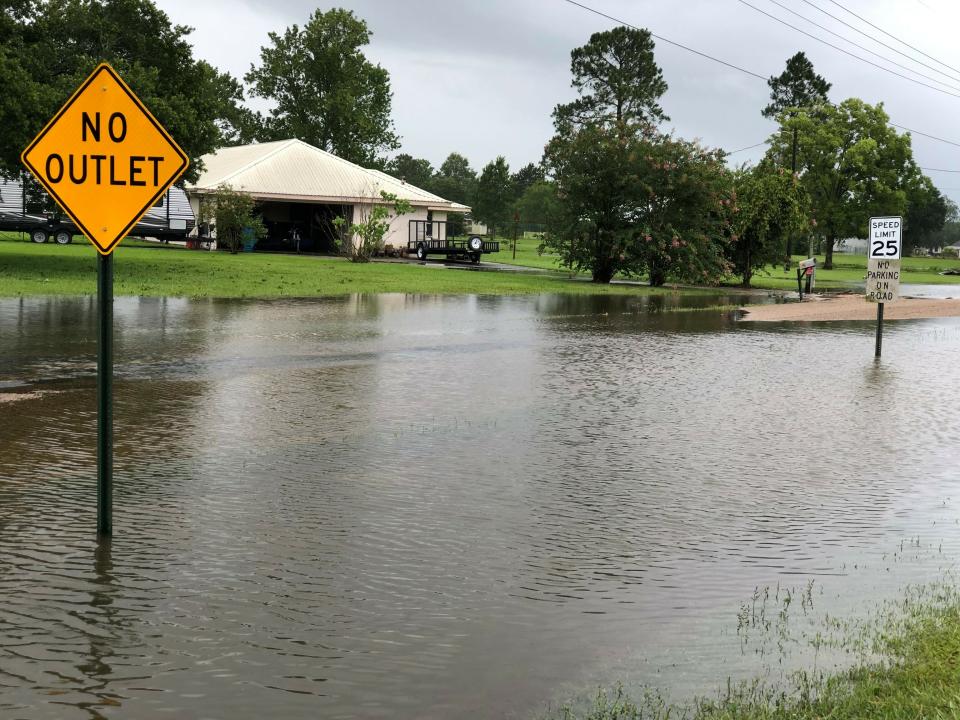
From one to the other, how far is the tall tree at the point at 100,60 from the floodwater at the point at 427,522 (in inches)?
596

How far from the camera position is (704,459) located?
363 inches

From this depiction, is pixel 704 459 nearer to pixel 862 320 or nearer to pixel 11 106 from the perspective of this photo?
pixel 862 320

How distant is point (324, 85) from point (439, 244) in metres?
36.0

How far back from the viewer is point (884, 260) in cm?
1769

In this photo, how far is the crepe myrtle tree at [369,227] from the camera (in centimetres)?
4766

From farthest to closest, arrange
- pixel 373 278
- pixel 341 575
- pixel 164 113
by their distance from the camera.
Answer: pixel 373 278 < pixel 164 113 < pixel 341 575

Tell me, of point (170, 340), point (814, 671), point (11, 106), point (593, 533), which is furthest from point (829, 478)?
point (11, 106)

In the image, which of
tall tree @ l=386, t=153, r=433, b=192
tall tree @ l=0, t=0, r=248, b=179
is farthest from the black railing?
tall tree @ l=386, t=153, r=433, b=192

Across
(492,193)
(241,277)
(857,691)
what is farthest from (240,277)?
(492,193)

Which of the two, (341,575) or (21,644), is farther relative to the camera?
(341,575)

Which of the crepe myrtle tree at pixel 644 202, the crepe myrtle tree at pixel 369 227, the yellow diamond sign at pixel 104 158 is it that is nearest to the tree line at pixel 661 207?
the crepe myrtle tree at pixel 644 202

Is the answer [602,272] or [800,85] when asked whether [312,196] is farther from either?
[800,85]

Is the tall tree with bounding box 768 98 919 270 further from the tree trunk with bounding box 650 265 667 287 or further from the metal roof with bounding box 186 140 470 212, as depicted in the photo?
the tree trunk with bounding box 650 265 667 287

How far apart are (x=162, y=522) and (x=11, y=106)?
23.5 metres
